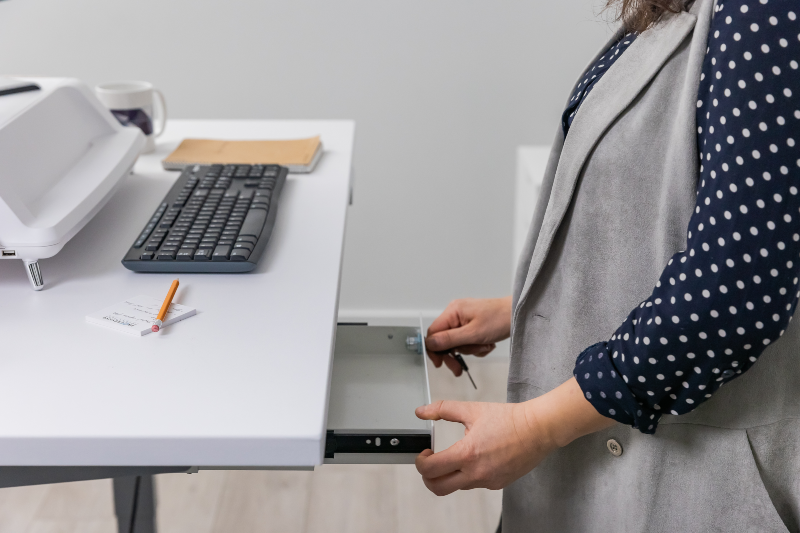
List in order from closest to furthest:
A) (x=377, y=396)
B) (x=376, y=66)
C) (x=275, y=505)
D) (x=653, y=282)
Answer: (x=653, y=282), (x=377, y=396), (x=275, y=505), (x=376, y=66)

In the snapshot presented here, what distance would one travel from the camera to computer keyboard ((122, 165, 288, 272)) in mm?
712

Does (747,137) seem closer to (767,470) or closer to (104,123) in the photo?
(767,470)

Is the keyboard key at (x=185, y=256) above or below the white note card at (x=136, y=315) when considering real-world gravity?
above

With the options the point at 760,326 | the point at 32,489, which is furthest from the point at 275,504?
the point at 760,326

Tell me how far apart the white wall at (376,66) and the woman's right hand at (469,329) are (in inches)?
43.9

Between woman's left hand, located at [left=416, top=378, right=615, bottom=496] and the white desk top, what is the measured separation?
15 cm

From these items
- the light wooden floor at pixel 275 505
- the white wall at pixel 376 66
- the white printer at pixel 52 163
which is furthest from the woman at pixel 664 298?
the white wall at pixel 376 66

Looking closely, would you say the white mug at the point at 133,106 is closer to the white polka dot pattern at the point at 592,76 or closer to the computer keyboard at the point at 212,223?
the computer keyboard at the point at 212,223

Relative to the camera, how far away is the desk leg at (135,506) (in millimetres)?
1082

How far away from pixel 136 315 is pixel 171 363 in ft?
0.31

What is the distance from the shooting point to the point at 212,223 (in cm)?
78

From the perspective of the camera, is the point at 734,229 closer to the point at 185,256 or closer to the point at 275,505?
the point at 185,256

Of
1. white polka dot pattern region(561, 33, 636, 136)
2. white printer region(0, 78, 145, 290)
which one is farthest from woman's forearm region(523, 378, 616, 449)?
white printer region(0, 78, 145, 290)

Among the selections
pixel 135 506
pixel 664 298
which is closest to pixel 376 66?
pixel 135 506
